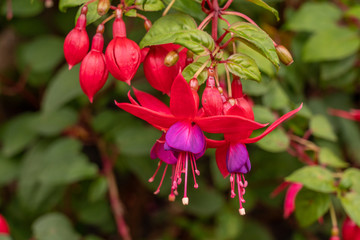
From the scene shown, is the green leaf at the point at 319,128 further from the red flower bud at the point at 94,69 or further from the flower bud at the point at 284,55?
the red flower bud at the point at 94,69

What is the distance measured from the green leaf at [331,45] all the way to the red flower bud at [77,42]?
0.81 m

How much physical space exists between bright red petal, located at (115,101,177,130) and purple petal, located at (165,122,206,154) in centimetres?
2

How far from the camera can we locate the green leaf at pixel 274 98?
1032 mm

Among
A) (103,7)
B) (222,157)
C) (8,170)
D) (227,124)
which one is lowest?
(8,170)

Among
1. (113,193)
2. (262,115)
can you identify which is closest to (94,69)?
(262,115)

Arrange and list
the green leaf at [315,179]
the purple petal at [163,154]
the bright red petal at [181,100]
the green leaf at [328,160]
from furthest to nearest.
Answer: the green leaf at [328,160] < the green leaf at [315,179] < the purple petal at [163,154] < the bright red petal at [181,100]

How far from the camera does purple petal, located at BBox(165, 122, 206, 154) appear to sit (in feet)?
1.86

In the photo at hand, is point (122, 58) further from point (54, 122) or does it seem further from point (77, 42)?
point (54, 122)

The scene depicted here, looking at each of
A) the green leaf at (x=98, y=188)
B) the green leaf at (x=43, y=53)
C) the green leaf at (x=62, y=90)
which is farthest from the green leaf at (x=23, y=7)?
the green leaf at (x=98, y=188)

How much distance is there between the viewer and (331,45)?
122 centimetres

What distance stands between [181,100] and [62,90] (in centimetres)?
64

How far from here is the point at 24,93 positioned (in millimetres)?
1446

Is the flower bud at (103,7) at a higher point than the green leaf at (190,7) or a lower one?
higher

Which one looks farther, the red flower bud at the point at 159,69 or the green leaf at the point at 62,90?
the green leaf at the point at 62,90
